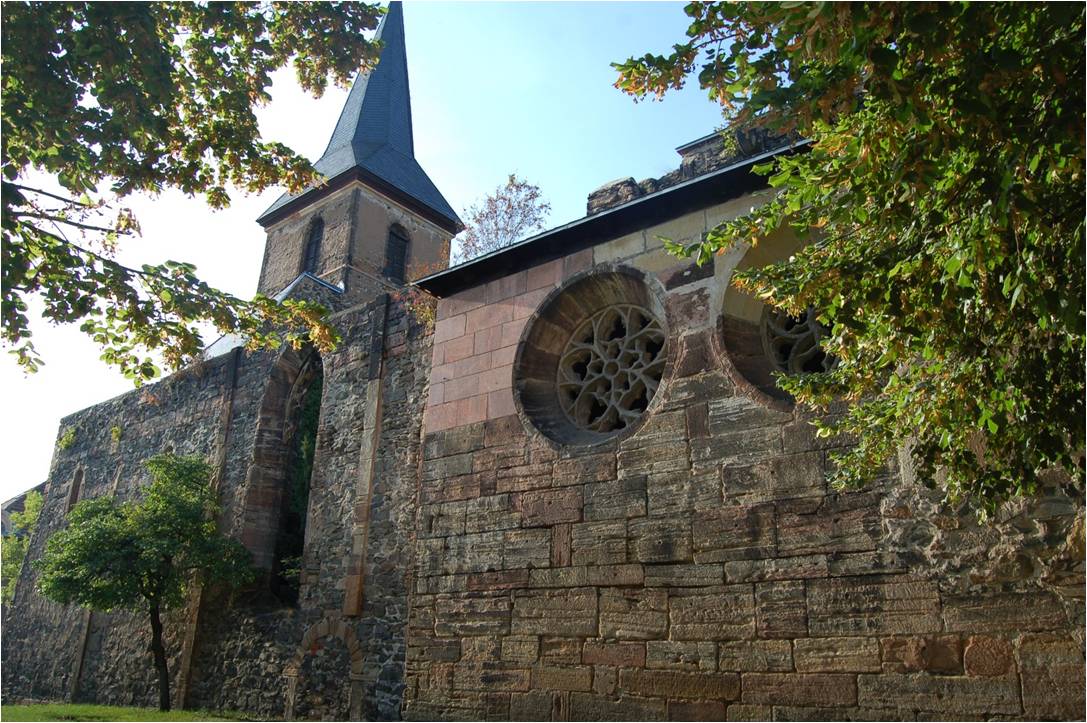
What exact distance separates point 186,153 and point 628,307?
11.2ft

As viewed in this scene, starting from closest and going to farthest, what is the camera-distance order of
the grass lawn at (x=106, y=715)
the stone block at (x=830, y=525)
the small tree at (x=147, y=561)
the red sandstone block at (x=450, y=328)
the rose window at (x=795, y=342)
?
the stone block at (x=830, y=525), the rose window at (x=795, y=342), the red sandstone block at (x=450, y=328), the grass lawn at (x=106, y=715), the small tree at (x=147, y=561)

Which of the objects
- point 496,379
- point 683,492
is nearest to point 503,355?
point 496,379

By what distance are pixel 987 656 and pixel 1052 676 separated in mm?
282

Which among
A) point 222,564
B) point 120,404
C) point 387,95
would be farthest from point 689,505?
point 387,95

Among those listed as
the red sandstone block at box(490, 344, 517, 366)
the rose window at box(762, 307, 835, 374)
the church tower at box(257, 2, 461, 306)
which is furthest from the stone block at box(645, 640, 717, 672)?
the church tower at box(257, 2, 461, 306)

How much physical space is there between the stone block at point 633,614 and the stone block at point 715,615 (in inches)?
3.2

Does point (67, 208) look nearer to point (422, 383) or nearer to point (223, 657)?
point (422, 383)

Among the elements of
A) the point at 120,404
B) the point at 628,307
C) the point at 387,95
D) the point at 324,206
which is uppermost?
the point at 387,95

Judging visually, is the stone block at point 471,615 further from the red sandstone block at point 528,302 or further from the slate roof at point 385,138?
the slate roof at point 385,138

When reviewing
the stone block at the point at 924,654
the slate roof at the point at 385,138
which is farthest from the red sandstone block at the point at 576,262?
the slate roof at the point at 385,138

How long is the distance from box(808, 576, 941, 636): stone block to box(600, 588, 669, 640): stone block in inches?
37.4

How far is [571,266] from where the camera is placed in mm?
6762

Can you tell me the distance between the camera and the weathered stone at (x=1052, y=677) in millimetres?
3920

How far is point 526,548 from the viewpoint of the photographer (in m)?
6.03
